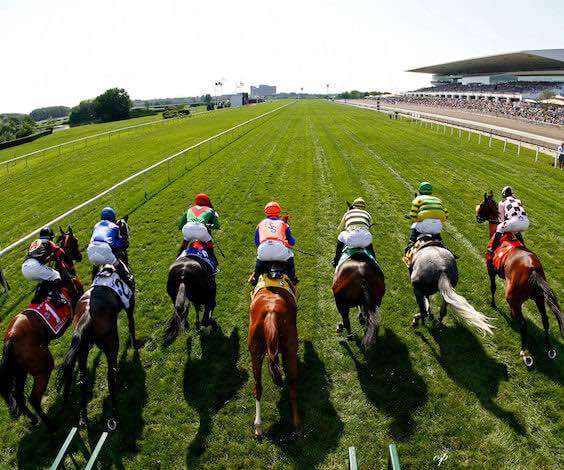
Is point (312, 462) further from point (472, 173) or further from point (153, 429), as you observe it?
point (472, 173)

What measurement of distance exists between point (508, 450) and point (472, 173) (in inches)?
618

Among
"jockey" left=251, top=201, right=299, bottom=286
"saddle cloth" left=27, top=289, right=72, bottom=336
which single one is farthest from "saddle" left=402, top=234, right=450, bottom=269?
"saddle cloth" left=27, top=289, right=72, bottom=336

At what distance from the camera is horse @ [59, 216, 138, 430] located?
4961mm

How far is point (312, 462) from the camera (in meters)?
4.59

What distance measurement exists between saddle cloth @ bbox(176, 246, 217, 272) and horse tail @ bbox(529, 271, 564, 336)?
5.30m

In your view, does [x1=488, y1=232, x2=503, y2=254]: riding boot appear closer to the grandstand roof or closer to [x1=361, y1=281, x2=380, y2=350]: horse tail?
[x1=361, y1=281, x2=380, y2=350]: horse tail

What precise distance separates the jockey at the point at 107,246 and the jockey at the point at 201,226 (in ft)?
3.86

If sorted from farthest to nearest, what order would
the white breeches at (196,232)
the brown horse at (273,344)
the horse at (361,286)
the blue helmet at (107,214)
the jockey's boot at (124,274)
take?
the white breeches at (196,232)
the blue helmet at (107,214)
the jockey's boot at (124,274)
the horse at (361,286)
the brown horse at (273,344)

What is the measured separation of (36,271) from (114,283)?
115 centimetres

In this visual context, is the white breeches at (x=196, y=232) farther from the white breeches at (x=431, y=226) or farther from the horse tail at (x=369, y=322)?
the white breeches at (x=431, y=226)

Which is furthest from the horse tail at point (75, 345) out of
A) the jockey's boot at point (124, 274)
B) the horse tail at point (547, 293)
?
the horse tail at point (547, 293)

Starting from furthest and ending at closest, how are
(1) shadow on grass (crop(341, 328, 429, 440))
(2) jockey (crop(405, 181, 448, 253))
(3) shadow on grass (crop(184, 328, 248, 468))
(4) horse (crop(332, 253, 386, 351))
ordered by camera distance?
(2) jockey (crop(405, 181, 448, 253)) → (4) horse (crop(332, 253, 386, 351)) → (1) shadow on grass (crop(341, 328, 429, 440)) → (3) shadow on grass (crop(184, 328, 248, 468))

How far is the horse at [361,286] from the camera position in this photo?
582 centimetres

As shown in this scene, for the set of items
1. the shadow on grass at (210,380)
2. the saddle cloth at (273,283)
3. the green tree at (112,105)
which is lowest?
the shadow on grass at (210,380)
